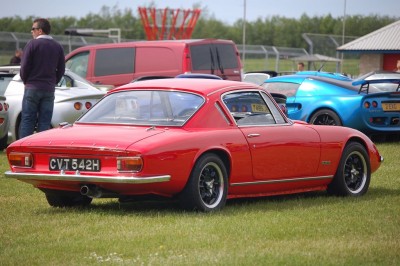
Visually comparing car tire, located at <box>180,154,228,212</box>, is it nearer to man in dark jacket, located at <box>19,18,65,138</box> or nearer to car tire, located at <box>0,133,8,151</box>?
man in dark jacket, located at <box>19,18,65,138</box>

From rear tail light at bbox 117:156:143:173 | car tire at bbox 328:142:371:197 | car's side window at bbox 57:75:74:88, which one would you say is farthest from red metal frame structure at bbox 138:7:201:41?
rear tail light at bbox 117:156:143:173

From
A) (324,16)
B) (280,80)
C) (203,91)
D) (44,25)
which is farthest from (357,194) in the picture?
(324,16)

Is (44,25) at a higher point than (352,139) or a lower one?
higher

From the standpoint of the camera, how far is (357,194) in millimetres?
10547

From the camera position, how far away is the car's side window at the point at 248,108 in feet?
31.9

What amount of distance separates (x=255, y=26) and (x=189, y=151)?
223 ft

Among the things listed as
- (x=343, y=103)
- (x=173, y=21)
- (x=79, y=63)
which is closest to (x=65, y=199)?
(x=343, y=103)

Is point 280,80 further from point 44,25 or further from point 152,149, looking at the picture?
point 152,149

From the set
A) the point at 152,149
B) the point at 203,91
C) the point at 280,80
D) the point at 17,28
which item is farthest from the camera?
the point at 17,28

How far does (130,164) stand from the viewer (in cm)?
→ 851

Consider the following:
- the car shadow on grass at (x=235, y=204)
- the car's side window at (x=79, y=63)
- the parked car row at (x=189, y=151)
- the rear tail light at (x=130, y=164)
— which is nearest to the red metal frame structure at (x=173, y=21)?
the car's side window at (x=79, y=63)

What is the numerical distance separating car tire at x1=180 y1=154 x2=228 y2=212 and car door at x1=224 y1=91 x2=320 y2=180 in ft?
1.52

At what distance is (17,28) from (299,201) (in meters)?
54.9

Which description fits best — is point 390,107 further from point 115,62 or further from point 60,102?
point 115,62
